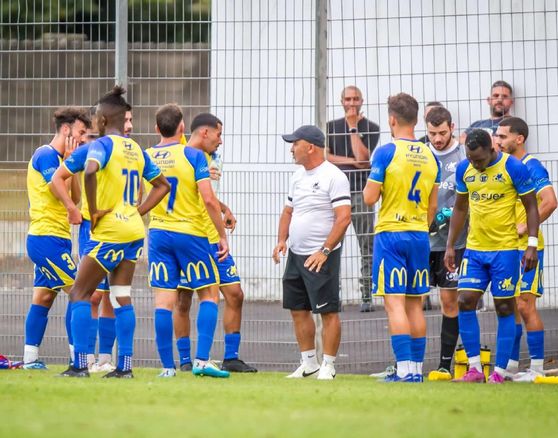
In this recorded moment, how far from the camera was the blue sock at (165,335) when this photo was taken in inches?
412

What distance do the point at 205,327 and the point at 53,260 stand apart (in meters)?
1.63

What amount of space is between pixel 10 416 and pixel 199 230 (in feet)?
13.5

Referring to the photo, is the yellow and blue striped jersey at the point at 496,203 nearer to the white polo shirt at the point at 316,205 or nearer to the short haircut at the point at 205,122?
the white polo shirt at the point at 316,205

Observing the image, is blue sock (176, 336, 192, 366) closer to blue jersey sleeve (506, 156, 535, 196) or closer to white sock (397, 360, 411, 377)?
white sock (397, 360, 411, 377)

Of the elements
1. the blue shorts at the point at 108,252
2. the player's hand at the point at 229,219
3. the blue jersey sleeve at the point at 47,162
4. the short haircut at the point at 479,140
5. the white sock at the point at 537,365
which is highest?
the short haircut at the point at 479,140

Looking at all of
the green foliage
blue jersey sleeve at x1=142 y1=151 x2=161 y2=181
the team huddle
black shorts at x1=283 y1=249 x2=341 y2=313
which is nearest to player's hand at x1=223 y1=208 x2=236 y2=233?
the team huddle

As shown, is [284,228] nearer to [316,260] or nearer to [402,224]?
[316,260]

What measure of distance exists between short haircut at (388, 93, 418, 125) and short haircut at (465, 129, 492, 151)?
0.51 metres

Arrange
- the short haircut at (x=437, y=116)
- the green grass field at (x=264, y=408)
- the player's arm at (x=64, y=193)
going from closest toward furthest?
1. the green grass field at (x=264, y=408)
2. the player's arm at (x=64, y=193)
3. the short haircut at (x=437, y=116)

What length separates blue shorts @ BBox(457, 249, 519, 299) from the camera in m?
10.6

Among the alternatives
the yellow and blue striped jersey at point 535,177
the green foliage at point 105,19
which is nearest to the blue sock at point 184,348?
the yellow and blue striped jersey at point 535,177

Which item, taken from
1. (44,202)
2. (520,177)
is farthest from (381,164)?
(44,202)

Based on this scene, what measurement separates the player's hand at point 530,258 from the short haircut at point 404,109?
1.44 meters

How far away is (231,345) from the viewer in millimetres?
12094
